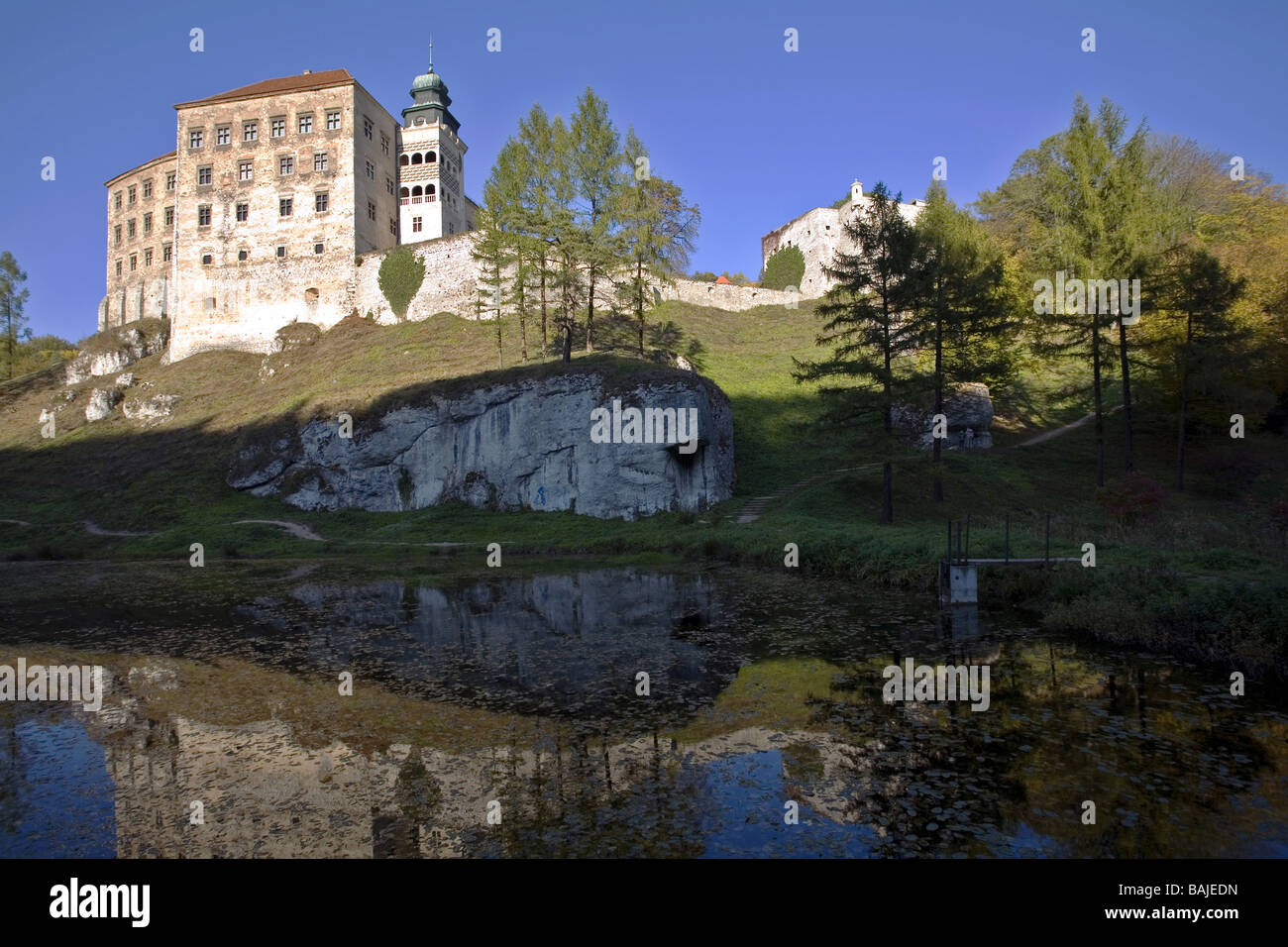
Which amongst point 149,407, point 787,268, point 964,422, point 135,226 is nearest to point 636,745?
point 964,422

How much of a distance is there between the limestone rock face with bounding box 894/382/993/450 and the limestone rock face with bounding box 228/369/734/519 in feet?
36.6

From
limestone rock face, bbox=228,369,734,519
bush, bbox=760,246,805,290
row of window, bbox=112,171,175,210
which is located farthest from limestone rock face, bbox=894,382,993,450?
row of window, bbox=112,171,175,210

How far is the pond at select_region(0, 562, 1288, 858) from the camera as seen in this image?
23.7 ft

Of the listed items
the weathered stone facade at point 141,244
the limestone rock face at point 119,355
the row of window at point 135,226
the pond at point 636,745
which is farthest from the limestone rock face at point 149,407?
the pond at point 636,745

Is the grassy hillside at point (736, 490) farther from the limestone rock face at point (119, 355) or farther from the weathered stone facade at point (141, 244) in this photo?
the weathered stone facade at point (141, 244)

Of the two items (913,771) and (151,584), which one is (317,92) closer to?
(151,584)

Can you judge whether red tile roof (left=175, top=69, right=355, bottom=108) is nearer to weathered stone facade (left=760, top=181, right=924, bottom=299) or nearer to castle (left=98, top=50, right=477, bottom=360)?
castle (left=98, top=50, right=477, bottom=360)

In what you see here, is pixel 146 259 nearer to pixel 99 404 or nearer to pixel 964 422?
pixel 99 404

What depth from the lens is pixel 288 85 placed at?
221 feet

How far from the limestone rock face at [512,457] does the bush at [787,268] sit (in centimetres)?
4543

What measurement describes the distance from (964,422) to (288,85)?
6465 centimetres

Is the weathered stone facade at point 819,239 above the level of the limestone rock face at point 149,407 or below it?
above

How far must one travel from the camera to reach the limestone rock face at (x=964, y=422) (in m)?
41.2

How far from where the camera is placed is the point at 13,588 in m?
25.7
